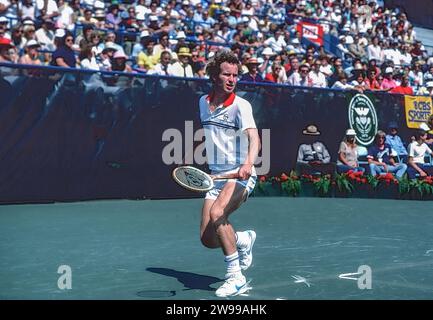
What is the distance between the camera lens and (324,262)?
8273 mm

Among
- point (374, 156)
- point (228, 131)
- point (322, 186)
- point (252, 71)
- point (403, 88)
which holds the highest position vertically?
point (252, 71)

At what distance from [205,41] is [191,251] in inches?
438

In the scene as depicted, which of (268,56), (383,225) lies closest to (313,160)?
(268,56)

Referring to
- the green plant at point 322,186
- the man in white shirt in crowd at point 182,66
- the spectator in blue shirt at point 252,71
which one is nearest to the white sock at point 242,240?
the man in white shirt in crowd at point 182,66

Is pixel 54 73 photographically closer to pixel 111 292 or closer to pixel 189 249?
pixel 189 249

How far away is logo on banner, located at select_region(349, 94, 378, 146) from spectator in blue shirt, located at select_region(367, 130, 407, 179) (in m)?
0.17

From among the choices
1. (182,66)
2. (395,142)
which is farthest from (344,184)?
(182,66)

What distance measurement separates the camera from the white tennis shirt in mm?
6742

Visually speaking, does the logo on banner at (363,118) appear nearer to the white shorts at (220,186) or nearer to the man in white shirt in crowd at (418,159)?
the man in white shirt in crowd at (418,159)

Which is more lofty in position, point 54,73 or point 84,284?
point 54,73

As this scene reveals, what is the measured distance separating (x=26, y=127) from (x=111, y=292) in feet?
24.2

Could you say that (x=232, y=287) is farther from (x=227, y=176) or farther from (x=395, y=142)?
(x=395, y=142)

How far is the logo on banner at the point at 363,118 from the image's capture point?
57.5 ft

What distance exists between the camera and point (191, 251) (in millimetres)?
9062
